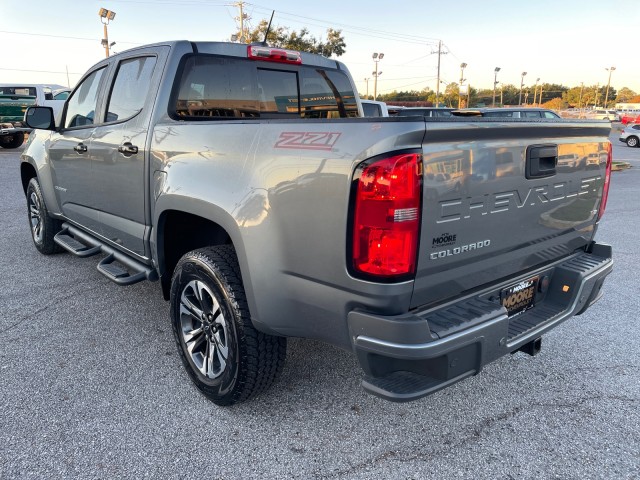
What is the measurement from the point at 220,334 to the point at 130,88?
196cm

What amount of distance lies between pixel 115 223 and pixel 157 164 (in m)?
0.92

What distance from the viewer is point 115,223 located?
3643mm

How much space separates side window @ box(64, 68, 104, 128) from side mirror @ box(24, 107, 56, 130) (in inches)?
6.8

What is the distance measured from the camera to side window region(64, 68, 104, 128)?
4062mm

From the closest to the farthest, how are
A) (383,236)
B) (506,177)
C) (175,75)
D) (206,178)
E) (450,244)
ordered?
(383,236) → (450,244) → (506,177) → (206,178) → (175,75)

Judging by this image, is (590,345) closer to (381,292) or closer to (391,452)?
(391,452)

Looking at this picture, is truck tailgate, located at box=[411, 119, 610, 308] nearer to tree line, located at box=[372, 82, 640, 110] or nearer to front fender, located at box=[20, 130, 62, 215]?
front fender, located at box=[20, 130, 62, 215]

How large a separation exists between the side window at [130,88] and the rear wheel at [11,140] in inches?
710

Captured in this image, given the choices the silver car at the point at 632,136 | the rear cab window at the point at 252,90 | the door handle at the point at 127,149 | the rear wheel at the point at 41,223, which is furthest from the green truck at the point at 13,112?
the silver car at the point at 632,136

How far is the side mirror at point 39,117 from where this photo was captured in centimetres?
429

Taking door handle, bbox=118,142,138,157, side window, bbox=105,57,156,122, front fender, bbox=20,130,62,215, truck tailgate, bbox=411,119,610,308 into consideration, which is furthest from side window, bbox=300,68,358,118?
front fender, bbox=20,130,62,215

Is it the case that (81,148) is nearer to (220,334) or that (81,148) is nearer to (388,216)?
(220,334)

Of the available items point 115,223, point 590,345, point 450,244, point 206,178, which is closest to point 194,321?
point 206,178

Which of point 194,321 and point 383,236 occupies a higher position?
point 383,236
